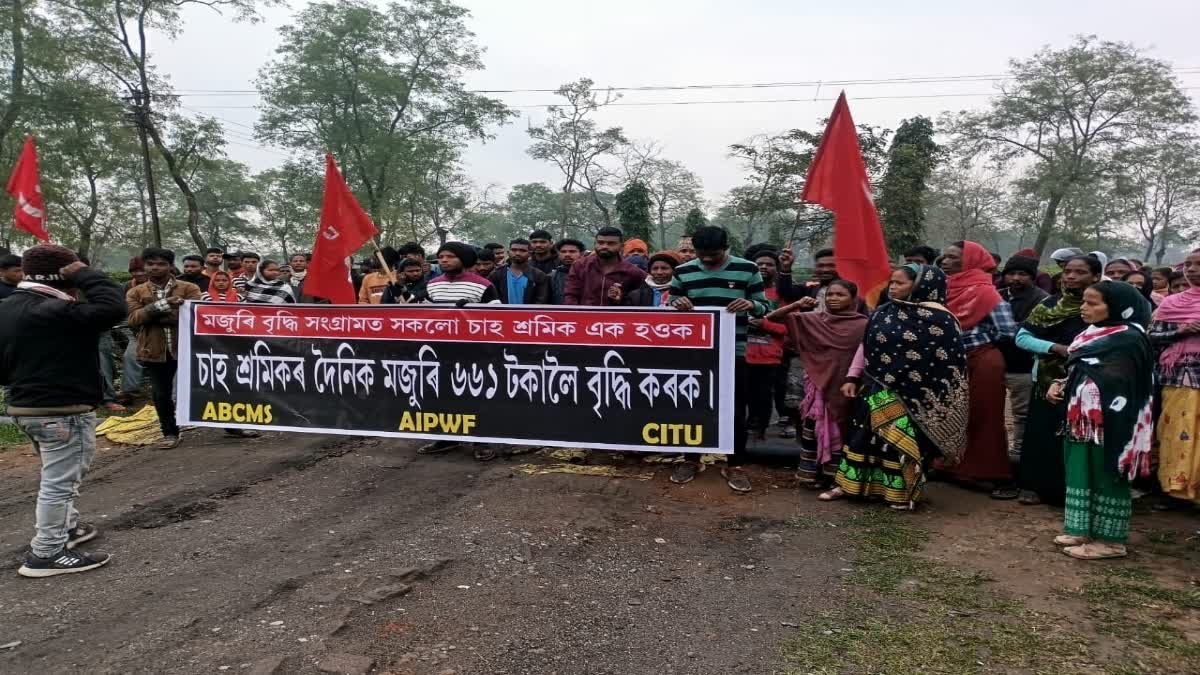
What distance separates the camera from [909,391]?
429 cm

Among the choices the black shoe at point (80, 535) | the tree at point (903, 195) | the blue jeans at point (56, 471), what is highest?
the tree at point (903, 195)

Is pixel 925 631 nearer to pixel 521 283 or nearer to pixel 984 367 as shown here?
pixel 984 367

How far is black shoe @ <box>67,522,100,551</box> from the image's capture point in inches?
148

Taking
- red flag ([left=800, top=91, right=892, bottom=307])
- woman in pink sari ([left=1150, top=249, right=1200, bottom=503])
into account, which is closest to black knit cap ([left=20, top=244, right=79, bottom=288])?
red flag ([left=800, top=91, right=892, bottom=307])

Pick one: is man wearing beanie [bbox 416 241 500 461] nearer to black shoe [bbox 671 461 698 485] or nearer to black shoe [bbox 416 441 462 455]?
black shoe [bbox 416 441 462 455]

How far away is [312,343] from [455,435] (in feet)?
4.25

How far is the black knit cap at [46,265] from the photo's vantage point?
11.4 ft

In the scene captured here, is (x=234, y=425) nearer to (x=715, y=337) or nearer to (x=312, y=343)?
(x=312, y=343)

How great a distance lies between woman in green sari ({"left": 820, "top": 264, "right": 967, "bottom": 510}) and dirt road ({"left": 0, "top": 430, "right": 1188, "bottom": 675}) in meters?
0.32

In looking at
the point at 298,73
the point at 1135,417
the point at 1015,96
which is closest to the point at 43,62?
the point at 298,73

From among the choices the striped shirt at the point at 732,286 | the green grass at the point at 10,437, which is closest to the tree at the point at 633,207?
the green grass at the point at 10,437

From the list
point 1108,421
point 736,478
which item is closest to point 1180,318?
point 1108,421

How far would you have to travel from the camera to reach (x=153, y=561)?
142 inches

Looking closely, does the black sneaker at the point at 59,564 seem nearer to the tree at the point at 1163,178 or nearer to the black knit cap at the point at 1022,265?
the black knit cap at the point at 1022,265
